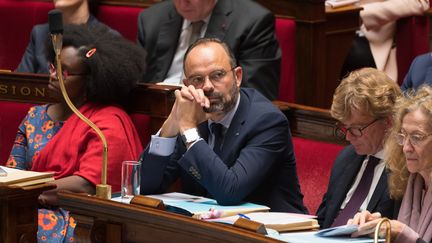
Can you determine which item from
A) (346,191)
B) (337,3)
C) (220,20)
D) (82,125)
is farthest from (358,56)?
(346,191)

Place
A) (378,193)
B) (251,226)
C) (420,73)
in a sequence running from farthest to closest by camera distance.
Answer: (420,73), (378,193), (251,226)

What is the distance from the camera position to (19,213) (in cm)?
378

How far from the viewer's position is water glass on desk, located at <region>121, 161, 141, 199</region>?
3.52m

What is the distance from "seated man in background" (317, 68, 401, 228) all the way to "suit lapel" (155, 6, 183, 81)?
1953 millimetres

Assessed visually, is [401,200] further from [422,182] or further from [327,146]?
[327,146]

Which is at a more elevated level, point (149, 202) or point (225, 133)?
point (225, 133)

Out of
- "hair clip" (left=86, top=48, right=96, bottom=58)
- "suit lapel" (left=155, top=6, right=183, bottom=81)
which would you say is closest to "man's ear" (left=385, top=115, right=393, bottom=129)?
"hair clip" (left=86, top=48, right=96, bottom=58)

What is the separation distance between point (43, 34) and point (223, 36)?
3.50 feet

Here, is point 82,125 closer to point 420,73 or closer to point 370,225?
point 420,73

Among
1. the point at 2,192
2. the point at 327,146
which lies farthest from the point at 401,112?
the point at 2,192

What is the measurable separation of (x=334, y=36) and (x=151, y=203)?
2.70 m

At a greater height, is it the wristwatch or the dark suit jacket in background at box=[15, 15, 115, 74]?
the dark suit jacket in background at box=[15, 15, 115, 74]

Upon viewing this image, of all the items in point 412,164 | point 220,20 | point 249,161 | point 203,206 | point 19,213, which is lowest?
point 19,213

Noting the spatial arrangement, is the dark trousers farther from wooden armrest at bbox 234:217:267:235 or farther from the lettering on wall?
wooden armrest at bbox 234:217:267:235
